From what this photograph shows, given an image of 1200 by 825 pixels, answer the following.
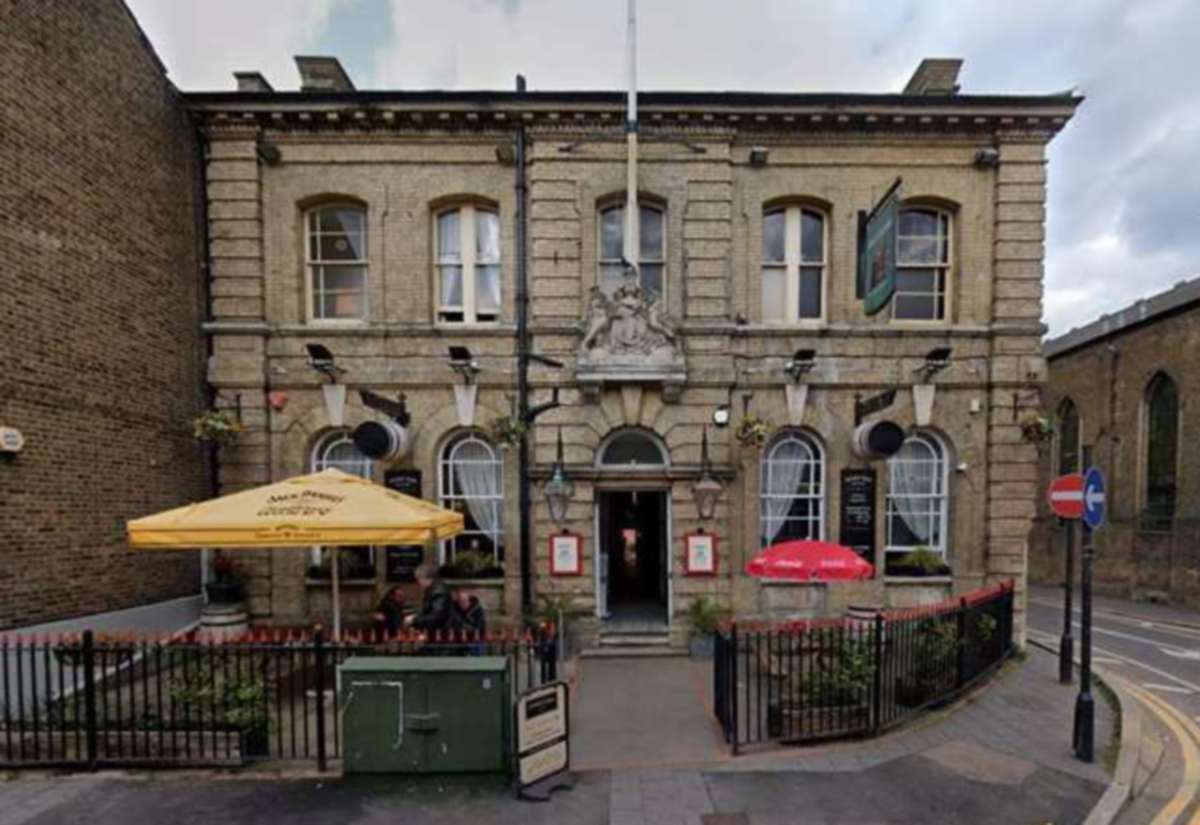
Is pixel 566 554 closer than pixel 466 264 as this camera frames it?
Yes

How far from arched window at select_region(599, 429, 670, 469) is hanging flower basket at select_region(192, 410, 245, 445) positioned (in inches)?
254

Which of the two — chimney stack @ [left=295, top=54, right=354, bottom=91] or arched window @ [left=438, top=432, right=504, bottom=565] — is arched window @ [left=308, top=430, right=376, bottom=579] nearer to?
arched window @ [left=438, top=432, right=504, bottom=565]

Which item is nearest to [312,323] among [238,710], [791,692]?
[238,710]

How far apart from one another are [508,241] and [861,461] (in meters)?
7.57

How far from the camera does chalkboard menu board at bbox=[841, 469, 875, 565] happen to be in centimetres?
1022

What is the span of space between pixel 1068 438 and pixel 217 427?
96.3 ft

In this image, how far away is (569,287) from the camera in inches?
396

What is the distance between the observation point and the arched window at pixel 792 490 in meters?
10.3

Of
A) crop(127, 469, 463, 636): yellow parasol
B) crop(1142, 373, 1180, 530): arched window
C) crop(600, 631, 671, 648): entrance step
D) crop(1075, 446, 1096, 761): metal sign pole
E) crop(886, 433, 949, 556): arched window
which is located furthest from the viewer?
crop(1142, 373, 1180, 530): arched window

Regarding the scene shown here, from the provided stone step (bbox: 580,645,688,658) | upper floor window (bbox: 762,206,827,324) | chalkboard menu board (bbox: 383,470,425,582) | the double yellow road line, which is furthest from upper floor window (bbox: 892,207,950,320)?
chalkboard menu board (bbox: 383,470,425,582)

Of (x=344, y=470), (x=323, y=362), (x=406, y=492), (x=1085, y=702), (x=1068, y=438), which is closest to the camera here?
(x=1085, y=702)

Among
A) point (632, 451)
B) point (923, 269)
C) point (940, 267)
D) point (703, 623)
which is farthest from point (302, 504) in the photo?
point (940, 267)

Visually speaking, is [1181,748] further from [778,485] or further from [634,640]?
[634,640]

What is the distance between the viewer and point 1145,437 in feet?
62.7
